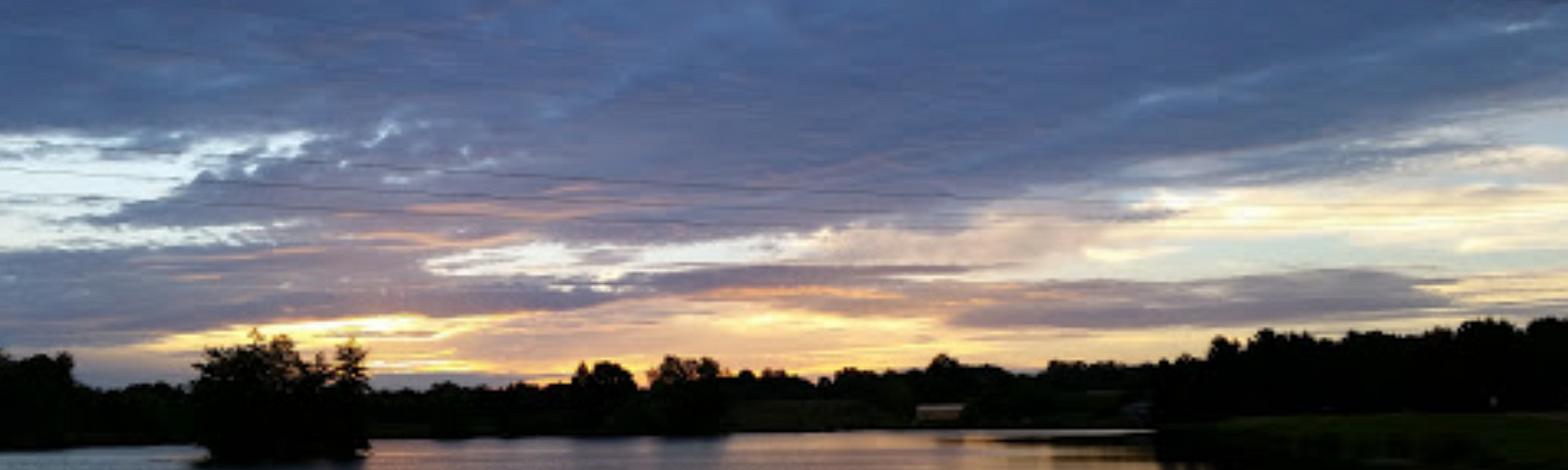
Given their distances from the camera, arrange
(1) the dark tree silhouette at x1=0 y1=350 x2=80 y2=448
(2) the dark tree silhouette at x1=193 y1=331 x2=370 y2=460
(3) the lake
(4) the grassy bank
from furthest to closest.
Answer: (1) the dark tree silhouette at x1=0 y1=350 x2=80 y2=448 < (2) the dark tree silhouette at x1=193 y1=331 x2=370 y2=460 < (3) the lake < (4) the grassy bank

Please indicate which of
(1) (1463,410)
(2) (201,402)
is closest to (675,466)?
(2) (201,402)

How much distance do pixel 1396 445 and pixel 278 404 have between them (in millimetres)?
83053

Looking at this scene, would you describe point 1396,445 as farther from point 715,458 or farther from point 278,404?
point 278,404

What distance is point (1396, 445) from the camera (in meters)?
70.6

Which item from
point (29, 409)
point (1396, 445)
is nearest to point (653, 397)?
point (29, 409)

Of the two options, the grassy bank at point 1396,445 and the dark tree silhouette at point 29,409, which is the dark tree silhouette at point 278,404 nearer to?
the dark tree silhouette at point 29,409

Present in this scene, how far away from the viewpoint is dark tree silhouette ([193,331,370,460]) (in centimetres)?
10750

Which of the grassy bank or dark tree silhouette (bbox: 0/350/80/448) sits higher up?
dark tree silhouette (bbox: 0/350/80/448)

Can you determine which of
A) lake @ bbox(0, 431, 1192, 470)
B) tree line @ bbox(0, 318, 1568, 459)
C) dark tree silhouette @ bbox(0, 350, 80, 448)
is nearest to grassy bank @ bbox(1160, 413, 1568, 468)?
lake @ bbox(0, 431, 1192, 470)

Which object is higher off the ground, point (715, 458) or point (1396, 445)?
point (1396, 445)

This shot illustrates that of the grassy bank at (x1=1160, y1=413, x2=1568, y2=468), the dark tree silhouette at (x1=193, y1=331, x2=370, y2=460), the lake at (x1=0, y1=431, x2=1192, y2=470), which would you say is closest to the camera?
the grassy bank at (x1=1160, y1=413, x2=1568, y2=468)

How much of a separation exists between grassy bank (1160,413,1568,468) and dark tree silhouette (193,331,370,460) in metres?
67.0

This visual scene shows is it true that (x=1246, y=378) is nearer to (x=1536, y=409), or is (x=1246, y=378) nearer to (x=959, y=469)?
(x=1536, y=409)

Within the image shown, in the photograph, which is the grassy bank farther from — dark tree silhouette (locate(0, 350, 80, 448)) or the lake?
dark tree silhouette (locate(0, 350, 80, 448))
